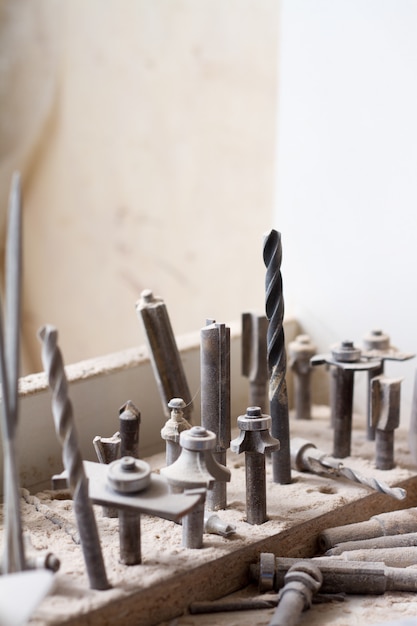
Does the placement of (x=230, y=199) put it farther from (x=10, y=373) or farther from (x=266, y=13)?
(x=10, y=373)

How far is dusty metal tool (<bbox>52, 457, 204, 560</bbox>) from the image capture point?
115cm

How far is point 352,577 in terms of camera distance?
1.30 metres

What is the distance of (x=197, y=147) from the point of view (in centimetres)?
265

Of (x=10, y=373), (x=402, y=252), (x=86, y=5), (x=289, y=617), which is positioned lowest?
(x=289, y=617)

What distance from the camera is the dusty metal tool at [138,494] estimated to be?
1146mm

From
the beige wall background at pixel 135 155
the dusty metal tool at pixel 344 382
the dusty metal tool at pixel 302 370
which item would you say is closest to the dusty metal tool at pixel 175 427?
the dusty metal tool at pixel 344 382

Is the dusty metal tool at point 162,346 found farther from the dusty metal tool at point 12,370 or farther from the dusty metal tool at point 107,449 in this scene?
the dusty metal tool at point 12,370

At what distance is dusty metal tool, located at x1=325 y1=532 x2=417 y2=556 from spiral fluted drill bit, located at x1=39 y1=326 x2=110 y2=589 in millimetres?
422

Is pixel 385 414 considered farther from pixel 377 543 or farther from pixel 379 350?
pixel 377 543

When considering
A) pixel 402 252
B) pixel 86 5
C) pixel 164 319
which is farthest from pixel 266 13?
pixel 164 319

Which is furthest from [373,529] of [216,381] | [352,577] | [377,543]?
[216,381]

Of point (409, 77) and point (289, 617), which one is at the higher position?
point (409, 77)

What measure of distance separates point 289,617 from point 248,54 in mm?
1767

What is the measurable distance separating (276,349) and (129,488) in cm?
42
